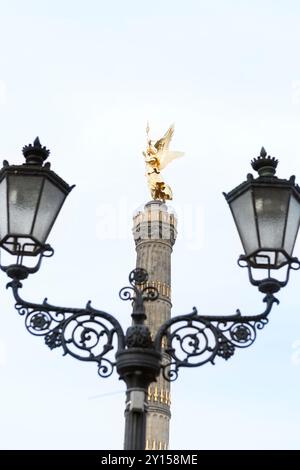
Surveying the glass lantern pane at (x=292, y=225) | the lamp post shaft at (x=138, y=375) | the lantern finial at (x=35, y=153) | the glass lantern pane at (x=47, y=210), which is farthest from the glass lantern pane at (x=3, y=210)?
the glass lantern pane at (x=292, y=225)

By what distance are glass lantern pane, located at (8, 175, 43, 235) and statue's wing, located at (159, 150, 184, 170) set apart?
30.1 metres

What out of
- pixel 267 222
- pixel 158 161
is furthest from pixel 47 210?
pixel 158 161

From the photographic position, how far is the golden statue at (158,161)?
34219 millimetres

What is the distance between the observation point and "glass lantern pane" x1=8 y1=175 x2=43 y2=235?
4895mm

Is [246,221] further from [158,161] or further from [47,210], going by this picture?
[158,161]

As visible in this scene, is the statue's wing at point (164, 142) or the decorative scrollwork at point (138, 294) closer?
the decorative scrollwork at point (138, 294)

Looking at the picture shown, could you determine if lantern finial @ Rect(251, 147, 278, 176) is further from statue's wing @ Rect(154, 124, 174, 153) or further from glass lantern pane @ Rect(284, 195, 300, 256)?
statue's wing @ Rect(154, 124, 174, 153)

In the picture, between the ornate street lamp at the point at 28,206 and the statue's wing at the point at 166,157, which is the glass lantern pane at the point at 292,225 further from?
the statue's wing at the point at 166,157

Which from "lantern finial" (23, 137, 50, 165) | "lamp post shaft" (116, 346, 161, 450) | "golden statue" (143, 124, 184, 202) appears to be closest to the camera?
"lamp post shaft" (116, 346, 161, 450)

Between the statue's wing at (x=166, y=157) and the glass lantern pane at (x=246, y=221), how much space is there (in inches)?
1182

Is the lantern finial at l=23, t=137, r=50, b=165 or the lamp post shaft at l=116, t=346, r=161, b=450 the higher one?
the lantern finial at l=23, t=137, r=50, b=165

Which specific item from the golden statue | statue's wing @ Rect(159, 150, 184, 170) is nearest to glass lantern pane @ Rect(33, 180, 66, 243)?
the golden statue

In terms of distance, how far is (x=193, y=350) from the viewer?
4.84 meters
